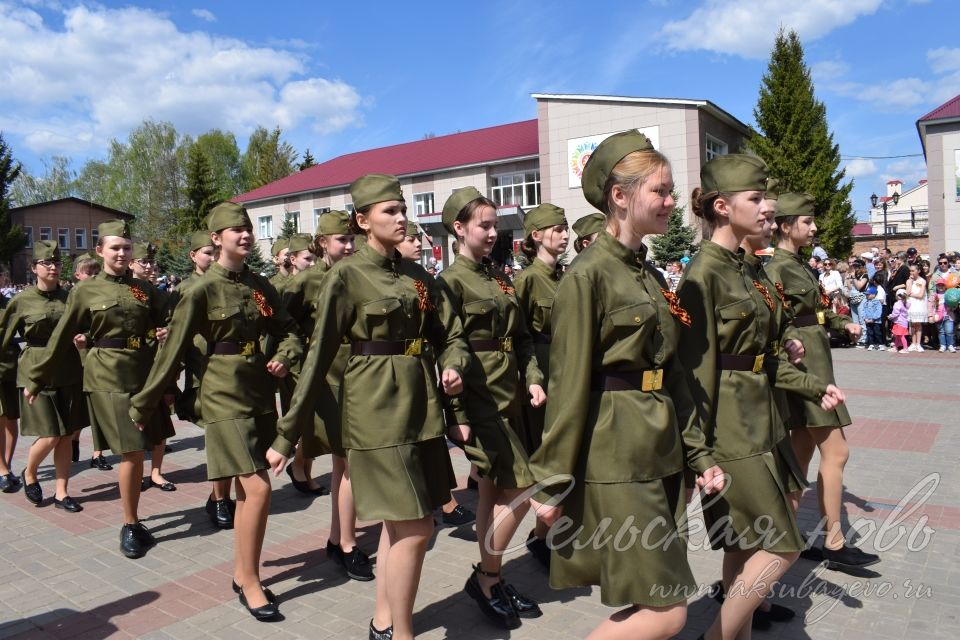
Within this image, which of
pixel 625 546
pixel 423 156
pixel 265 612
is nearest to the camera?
pixel 625 546

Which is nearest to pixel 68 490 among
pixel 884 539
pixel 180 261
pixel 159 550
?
pixel 159 550

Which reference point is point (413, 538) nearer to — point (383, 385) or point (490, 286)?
A: point (383, 385)

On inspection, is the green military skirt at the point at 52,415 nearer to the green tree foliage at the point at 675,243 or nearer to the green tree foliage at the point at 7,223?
the green tree foliage at the point at 675,243

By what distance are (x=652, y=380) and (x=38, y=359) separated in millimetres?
5949

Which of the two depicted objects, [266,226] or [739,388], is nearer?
[739,388]

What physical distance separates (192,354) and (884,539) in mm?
5151

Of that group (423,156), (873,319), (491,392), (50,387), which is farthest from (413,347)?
(423,156)

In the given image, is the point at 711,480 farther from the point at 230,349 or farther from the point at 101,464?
the point at 101,464

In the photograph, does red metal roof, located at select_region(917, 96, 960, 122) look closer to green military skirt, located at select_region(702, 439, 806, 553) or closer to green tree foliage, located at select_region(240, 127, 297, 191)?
green military skirt, located at select_region(702, 439, 806, 553)

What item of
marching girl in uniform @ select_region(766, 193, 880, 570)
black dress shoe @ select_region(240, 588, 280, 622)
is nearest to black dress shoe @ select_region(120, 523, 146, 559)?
black dress shoe @ select_region(240, 588, 280, 622)

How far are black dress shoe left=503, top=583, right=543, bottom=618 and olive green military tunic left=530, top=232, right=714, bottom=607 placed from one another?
4.87 feet

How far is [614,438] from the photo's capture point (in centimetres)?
263

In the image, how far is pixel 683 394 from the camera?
2875 millimetres

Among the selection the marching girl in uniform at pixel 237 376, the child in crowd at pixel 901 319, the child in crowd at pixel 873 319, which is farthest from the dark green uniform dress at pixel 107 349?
the child in crowd at pixel 873 319
